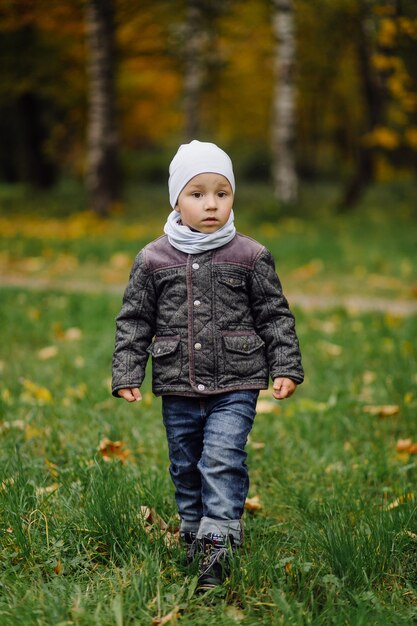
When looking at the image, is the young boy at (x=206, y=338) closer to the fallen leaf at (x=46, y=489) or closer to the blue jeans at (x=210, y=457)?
the blue jeans at (x=210, y=457)

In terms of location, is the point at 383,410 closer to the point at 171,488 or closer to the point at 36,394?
the point at 171,488

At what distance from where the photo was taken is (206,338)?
272 cm

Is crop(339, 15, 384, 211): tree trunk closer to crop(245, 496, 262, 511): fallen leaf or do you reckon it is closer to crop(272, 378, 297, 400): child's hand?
crop(245, 496, 262, 511): fallen leaf

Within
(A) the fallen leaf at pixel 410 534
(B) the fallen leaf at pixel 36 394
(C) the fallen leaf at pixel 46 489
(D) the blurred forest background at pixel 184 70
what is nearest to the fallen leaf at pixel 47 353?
(B) the fallen leaf at pixel 36 394

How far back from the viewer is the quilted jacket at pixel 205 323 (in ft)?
8.91

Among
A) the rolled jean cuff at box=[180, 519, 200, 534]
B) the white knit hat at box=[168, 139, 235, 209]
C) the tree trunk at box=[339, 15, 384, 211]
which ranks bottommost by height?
the rolled jean cuff at box=[180, 519, 200, 534]

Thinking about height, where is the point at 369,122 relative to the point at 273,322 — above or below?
above

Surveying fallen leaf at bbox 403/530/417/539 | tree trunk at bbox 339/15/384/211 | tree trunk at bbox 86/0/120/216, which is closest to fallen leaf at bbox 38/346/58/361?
fallen leaf at bbox 403/530/417/539

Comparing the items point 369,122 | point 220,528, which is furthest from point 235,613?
point 369,122

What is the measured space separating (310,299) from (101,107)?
24.8 feet

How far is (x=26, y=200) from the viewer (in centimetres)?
1859

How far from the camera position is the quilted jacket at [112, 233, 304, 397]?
2717 mm

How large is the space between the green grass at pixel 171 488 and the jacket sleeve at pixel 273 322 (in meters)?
0.56

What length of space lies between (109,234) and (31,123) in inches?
459
